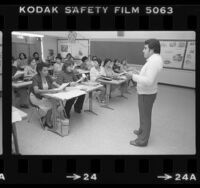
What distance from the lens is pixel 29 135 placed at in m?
2.76

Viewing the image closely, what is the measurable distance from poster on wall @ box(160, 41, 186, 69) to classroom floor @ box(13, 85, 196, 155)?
8.92 ft

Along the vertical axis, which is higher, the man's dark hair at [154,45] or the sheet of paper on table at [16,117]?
the man's dark hair at [154,45]

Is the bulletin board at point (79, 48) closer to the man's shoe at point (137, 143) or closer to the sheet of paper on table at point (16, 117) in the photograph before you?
the man's shoe at point (137, 143)

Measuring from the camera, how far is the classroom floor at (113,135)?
Answer: 2439 mm

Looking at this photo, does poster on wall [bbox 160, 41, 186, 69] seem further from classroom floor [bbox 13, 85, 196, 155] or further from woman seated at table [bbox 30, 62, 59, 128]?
woman seated at table [bbox 30, 62, 59, 128]

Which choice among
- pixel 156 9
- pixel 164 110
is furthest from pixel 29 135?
pixel 164 110

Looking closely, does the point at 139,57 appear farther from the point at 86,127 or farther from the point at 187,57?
the point at 86,127

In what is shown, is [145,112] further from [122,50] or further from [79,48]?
[79,48]

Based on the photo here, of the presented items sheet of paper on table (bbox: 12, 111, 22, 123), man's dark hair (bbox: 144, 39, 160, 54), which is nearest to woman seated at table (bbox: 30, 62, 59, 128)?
sheet of paper on table (bbox: 12, 111, 22, 123)

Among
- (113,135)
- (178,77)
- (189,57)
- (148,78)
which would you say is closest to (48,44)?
(178,77)

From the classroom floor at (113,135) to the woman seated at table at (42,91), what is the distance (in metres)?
0.22

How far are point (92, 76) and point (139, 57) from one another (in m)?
3.13

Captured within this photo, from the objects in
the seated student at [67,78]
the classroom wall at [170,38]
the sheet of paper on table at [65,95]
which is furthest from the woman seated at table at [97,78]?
the classroom wall at [170,38]

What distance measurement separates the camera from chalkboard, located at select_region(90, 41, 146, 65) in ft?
22.2
